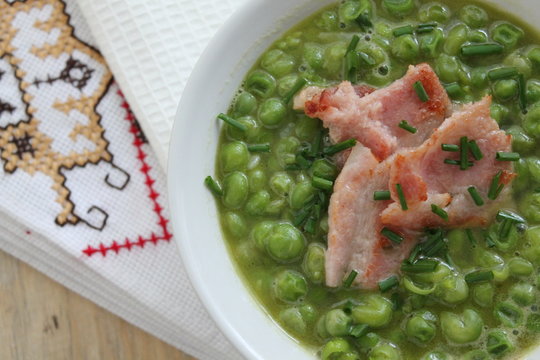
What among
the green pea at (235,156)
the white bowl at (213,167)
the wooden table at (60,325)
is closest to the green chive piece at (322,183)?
the green pea at (235,156)

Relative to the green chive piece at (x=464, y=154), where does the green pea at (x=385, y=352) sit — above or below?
below

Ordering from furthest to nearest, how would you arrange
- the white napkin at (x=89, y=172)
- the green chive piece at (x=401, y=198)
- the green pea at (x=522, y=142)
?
1. the white napkin at (x=89, y=172)
2. the green pea at (x=522, y=142)
3. the green chive piece at (x=401, y=198)

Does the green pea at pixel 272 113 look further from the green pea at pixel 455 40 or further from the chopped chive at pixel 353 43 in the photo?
the green pea at pixel 455 40

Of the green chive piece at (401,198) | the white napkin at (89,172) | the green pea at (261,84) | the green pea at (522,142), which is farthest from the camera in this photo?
the white napkin at (89,172)

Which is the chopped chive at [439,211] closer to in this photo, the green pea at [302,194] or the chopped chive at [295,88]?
the green pea at [302,194]

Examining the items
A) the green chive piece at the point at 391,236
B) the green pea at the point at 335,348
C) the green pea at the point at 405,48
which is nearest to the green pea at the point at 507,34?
the green pea at the point at 405,48

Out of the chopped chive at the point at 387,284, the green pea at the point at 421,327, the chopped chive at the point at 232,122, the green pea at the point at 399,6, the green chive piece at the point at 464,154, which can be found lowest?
the green pea at the point at 421,327

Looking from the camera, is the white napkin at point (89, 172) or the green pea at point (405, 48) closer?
the green pea at point (405, 48)
